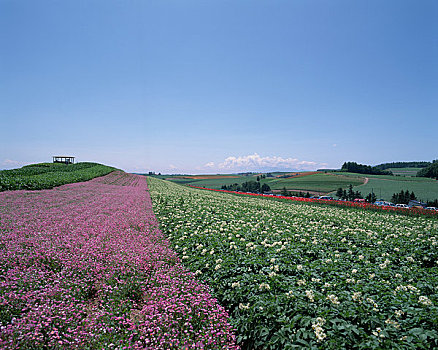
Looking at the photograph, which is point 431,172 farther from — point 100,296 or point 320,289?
point 100,296

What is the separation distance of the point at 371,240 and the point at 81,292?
330 inches

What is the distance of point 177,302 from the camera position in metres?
4.29

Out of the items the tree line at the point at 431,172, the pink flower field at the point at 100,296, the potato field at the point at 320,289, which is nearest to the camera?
the potato field at the point at 320,289

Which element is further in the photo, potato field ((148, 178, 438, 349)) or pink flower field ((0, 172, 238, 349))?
pink flower field ((0, 172, 238, 349))

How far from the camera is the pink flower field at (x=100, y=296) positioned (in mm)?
3430

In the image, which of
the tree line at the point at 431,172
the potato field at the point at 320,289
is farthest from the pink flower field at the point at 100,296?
the tree line at the point at 431,172

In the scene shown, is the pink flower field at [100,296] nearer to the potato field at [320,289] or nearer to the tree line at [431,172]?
the potato field at [320,289]

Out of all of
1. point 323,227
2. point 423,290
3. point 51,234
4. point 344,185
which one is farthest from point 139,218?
point 344,185

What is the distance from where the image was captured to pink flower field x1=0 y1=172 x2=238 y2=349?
3.43 meters

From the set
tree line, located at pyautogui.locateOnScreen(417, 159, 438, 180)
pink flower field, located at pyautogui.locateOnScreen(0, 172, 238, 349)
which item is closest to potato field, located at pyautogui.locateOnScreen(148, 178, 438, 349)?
pink flower field, located at pyautogui.locateOnScreen(0, 172, 238, 349)

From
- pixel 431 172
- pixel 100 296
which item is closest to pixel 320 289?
pixel 100 296

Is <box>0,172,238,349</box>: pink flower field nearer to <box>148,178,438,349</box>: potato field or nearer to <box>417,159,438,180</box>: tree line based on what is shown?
<box>148,178,438,349</box>: potato field

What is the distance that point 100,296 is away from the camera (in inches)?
182

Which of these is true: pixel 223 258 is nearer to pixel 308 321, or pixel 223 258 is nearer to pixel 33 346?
pixel 308 321
